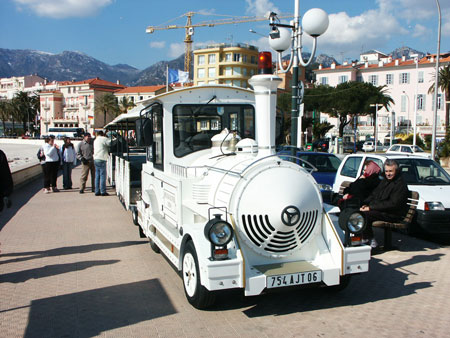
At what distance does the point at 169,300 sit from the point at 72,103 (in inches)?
4702

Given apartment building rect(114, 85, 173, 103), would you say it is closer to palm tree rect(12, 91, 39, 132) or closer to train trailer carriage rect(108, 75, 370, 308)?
palm tree rect(12, 91, 39, 132)

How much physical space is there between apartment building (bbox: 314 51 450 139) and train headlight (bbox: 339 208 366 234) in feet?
227

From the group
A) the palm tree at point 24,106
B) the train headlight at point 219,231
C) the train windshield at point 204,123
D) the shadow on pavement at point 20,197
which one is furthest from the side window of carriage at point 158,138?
the palm tree at point 24,106

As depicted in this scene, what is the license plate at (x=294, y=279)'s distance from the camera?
414cm

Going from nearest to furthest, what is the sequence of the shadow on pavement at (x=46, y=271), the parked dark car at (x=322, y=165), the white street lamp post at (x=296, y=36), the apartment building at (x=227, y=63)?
the shadow on pavement at (x=46, y=271) → the white street lamp post at (x=296, y=36) → the parked dark car at (x=322, y=165) → the apartment building at (x=227, y=63)

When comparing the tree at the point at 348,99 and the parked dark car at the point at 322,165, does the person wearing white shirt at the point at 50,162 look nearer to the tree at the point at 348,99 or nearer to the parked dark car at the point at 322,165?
the parked dark car at the point at 322,165

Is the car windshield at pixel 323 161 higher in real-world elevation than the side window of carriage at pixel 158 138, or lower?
lower

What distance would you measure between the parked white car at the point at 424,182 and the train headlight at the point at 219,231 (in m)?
4.69

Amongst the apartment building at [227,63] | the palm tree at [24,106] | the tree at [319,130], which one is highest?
the apartment building at [227,63]

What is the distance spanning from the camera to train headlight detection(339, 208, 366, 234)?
15.0ft

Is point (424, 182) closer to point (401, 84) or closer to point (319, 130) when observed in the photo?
point (319, 130)

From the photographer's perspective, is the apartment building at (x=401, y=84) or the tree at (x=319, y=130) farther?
the apartment building at (x=401, y=84)

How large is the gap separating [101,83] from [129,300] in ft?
389

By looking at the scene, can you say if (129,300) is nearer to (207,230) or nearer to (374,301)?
(207,230)
